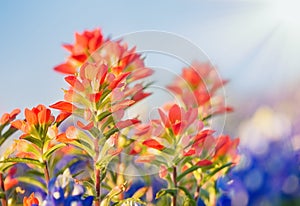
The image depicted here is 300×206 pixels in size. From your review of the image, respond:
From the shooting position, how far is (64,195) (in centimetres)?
110

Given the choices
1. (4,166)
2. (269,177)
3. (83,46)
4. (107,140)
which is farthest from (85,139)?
(269,177)

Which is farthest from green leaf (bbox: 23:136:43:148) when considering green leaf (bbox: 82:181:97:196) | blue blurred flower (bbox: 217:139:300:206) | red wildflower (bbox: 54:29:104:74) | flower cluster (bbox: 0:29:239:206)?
blue blurred flower (bbox: 217:139:300:206)

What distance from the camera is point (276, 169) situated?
5.52 feet

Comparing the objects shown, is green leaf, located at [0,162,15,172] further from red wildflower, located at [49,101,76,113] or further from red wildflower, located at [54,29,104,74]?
red wildflower, located at [54,29,104,74]

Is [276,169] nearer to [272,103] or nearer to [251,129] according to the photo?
[251,129]

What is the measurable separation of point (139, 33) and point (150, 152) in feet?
0.94

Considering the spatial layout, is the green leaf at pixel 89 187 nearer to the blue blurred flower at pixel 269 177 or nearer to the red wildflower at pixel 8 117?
the red wildflower at pixel 8 117

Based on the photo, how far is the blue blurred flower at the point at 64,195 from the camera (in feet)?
3.59

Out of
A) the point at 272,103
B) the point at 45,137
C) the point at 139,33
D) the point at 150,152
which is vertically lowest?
the point at 272,103

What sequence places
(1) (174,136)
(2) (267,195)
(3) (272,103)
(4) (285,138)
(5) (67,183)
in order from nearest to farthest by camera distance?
1. (5) (67,183)
2. (1) (174,136)
3. (2) (267,195)
4. (4) (285,138)
5. (3) (272,103)

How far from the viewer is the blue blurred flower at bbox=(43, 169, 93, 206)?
109 cm

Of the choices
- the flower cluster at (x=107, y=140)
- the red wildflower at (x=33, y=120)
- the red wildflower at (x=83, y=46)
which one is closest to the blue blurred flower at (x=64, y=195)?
the flower cluster at (x=107, y=140)

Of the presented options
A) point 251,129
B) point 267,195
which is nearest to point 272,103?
point 251,129

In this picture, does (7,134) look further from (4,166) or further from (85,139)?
(85,139)
